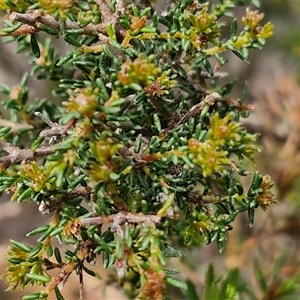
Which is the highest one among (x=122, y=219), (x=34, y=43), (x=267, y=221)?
(x=34, y=43)

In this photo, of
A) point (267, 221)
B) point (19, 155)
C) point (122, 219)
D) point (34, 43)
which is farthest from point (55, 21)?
point (267, 221)

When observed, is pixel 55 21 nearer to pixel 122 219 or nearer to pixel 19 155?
pixel 19 155

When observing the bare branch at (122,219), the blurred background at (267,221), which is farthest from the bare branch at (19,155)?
the blurred background at (267,221)

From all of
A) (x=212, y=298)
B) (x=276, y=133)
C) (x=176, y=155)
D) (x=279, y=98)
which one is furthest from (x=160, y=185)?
(x=279, y=98)

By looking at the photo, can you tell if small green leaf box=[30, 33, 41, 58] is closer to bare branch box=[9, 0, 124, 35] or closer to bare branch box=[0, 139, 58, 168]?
bare branch box=[9, 0, 124, 35]

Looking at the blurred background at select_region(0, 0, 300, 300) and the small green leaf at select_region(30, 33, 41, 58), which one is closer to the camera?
the small green leaf at select_region(30, 33, 41, 58)

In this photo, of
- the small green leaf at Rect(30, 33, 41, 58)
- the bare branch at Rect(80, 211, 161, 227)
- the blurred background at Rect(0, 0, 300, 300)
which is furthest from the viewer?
the blurred background at Rect(0, 0, 300, 300)

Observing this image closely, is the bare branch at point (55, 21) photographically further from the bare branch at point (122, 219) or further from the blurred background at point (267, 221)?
the blurred background at point (267, 221)

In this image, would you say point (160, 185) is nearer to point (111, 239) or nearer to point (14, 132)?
point (111, 239)

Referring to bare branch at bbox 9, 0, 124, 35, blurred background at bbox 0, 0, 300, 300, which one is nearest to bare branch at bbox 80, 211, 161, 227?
bare branch at bbox 9, 0, 124, 35

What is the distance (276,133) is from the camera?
58.5 inches

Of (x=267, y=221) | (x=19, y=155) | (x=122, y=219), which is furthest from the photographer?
(x=267, y=221)

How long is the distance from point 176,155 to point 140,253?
0.47 ft

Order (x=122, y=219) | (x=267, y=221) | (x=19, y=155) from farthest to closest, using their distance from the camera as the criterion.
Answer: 1. (x=267, y=221)
2. (x=19, y=155)
3. (x=122, y=219)
